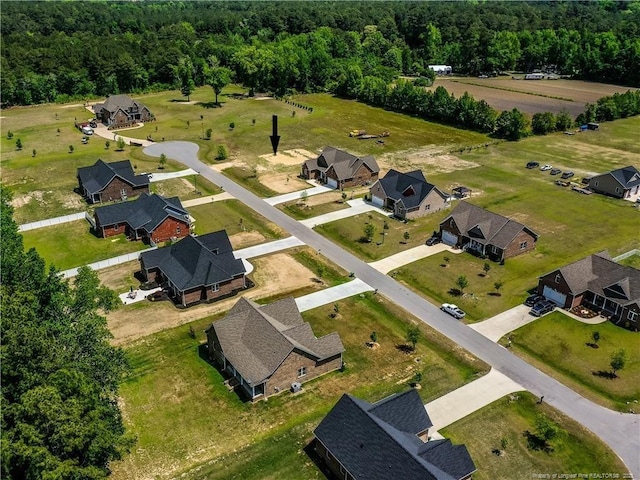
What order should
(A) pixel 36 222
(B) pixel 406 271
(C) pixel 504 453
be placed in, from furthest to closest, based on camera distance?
1. (A) pixel 36 222
2. (B) pixel 406 271
3. (C) pixel 504 453

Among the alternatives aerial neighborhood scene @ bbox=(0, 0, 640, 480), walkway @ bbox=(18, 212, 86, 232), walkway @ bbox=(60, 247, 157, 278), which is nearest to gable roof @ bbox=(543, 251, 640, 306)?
aerial neighborhood scene @ bbox=(0, 0, 640, 480)

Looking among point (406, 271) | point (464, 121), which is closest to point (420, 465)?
point (406, 271)

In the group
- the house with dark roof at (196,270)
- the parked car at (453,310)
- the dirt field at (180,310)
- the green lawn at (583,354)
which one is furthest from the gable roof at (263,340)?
the green lawn at (583,354)

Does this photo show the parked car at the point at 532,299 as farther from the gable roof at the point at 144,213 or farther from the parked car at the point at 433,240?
the gable roof at the point at 144,213

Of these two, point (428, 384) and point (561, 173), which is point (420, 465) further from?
point (561, 173)

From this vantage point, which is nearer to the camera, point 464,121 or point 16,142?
point 16,142

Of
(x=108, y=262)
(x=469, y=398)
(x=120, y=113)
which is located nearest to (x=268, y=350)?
(x=469, y=398)

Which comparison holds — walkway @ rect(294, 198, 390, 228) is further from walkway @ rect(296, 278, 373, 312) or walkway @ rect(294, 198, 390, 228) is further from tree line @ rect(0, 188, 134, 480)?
tree line @ rect(0, 188, 134, 480)
